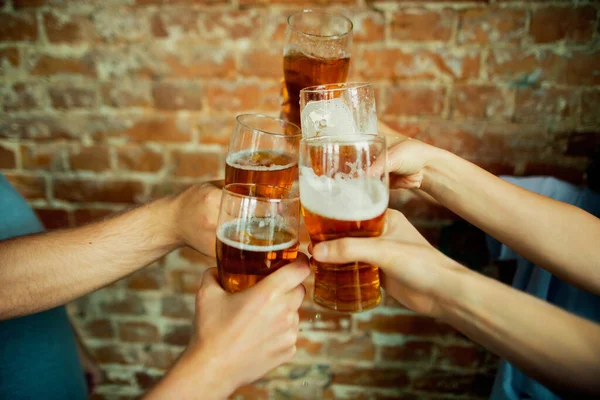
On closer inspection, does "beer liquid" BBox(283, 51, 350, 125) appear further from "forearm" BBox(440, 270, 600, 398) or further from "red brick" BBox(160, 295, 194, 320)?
"red brick" BBox(160, 295, 194, 320)

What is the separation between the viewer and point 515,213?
0.96 m

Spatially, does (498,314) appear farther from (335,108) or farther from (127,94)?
(127,94)

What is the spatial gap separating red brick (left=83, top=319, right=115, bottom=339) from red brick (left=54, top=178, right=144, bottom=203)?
20.4 inches

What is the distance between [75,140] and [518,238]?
4.71 feet

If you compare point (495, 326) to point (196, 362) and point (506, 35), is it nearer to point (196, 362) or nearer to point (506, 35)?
point (196, 362)

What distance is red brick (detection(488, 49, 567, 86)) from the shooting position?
125 centimetres

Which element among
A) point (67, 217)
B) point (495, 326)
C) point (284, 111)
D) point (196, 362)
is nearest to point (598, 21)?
point (284, 111)

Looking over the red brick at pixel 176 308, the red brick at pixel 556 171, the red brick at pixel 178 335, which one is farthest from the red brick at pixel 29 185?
A: the red brick at pixel 556 171

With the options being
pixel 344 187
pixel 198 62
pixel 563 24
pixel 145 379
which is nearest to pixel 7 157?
pixel 198 62

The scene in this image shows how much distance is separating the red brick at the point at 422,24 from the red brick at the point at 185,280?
109cm

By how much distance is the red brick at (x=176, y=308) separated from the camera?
160cm

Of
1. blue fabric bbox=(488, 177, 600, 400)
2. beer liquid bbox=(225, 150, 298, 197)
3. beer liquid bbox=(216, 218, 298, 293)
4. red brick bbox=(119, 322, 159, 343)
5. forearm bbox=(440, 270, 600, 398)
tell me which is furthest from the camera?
red brick bbox=(119, 322, 159, 343)

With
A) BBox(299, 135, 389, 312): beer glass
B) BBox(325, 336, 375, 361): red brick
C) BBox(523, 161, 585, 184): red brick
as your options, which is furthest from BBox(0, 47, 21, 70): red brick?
BBox(523, 161, 585, 184): red brick

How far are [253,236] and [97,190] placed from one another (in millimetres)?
1026
